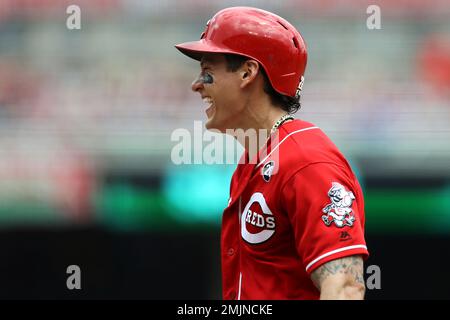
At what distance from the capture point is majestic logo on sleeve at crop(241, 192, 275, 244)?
2402 mm

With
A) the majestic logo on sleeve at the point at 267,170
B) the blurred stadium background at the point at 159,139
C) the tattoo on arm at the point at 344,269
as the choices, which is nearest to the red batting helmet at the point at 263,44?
the majestic logo on sleeve at the point at 267,170

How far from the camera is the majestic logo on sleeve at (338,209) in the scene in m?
2.22

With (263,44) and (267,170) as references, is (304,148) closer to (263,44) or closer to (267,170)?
(267,170)

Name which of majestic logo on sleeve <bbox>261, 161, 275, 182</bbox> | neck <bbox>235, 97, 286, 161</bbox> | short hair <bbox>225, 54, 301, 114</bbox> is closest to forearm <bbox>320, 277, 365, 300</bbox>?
majestic logo on sleeve <bbox>261, 161, 275, 182</bbox>

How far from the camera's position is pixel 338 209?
2.22 m

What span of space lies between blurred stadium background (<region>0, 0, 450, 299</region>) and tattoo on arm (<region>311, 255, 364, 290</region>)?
14.1ft

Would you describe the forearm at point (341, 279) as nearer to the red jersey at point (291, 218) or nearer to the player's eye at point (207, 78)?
the red jersey at point (291, 218)

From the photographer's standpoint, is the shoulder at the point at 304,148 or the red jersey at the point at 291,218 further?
the shoulder at the point at 304,148

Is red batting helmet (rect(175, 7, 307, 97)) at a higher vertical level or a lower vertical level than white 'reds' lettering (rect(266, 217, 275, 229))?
higher

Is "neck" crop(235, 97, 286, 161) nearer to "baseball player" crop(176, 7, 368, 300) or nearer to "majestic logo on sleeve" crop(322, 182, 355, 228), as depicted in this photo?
"baseball player" crop(176, 7, 368, 300)

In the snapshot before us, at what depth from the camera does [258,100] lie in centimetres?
271

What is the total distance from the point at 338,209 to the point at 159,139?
495 cm

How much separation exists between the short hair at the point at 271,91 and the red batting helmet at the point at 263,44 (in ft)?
0.09
